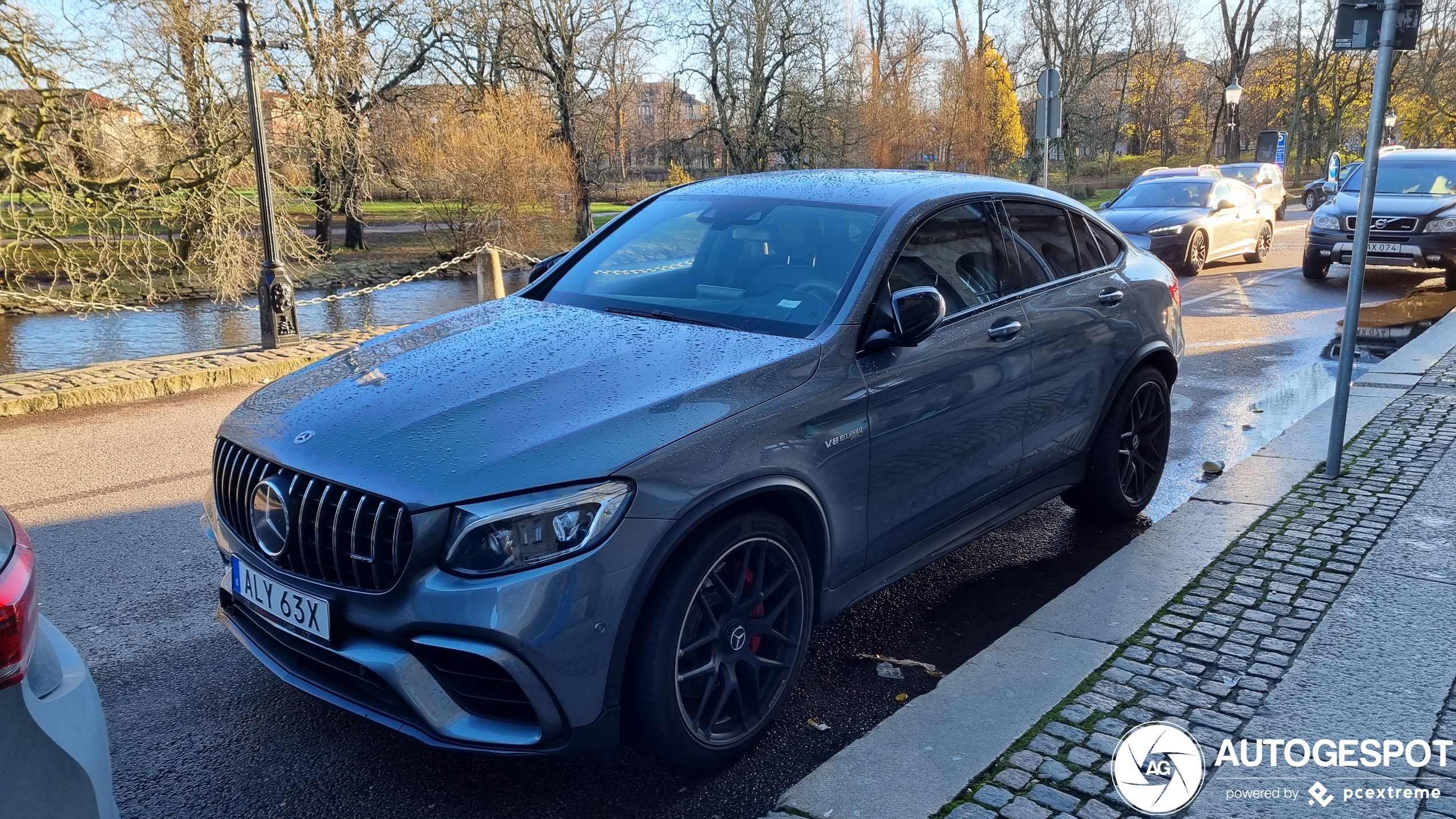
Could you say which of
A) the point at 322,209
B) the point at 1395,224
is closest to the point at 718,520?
the point at 1395,224

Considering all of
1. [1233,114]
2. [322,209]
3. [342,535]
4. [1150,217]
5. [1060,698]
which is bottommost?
[1060,698]

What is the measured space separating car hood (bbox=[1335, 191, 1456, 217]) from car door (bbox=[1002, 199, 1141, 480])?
1181 cm

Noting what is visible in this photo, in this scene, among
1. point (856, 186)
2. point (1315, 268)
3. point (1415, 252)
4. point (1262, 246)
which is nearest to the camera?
point (856, 186)

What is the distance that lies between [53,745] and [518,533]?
105cm

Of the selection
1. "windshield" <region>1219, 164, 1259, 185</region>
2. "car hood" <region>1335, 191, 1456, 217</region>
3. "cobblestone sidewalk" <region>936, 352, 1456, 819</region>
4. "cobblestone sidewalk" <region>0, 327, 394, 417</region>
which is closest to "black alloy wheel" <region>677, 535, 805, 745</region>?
"cobblestone sidewalk" <region>936, 352, 1456, 819</region>

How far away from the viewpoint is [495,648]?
101 inches

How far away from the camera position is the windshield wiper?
3.64 m

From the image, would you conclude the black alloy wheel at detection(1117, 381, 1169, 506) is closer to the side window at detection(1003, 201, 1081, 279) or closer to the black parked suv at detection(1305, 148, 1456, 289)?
the side window at detection(1003, 201, 1081, 279)

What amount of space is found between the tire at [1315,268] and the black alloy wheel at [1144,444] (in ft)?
40.7

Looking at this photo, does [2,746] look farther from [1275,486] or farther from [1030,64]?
[1030,64]

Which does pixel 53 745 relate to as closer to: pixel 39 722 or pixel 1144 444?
pixel 39 722

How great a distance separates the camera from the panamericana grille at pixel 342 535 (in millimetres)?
2648

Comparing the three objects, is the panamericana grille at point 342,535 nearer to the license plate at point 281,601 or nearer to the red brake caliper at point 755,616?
the license plate at point 281,601

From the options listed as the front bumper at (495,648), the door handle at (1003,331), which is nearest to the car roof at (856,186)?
the door handle at (1003,331)
